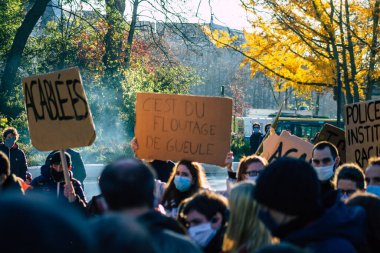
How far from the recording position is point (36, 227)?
4.22ft

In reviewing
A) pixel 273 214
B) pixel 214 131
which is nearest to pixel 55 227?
pixel 273 214

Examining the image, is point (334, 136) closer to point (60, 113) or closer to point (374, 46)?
Answer: point (60, 113)

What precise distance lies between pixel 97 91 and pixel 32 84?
19739mm

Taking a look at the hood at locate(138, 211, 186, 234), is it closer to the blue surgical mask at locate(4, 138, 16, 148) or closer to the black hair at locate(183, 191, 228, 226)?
the black hair at locate(183, 191, 228, 226)

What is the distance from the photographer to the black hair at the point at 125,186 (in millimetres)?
2686

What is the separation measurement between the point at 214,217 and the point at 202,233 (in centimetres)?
12

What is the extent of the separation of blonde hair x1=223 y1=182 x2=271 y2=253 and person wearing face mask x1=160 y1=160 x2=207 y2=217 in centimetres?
243

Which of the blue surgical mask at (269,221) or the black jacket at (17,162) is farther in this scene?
the black jacket at (17,162)

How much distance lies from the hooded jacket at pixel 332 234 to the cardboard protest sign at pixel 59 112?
11.4ft

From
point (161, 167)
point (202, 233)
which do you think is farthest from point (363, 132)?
point (202, 233)

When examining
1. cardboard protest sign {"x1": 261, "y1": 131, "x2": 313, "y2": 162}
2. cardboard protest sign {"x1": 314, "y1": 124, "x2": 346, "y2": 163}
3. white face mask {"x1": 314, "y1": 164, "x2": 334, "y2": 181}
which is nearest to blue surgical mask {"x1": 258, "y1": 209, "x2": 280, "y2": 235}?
white face mask {"x1": 314, "y1": 164, "x2": 334, "y2": 181}

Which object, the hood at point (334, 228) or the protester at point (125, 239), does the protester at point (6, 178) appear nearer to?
the hood at point (334, 228)

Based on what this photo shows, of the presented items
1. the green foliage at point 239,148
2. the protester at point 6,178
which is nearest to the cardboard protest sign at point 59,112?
the protester at point 6,178

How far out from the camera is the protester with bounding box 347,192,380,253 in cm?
369
